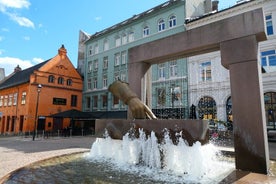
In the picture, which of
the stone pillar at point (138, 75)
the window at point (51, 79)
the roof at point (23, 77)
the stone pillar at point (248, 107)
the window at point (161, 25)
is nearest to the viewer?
the stone pillar at point (248, 107)

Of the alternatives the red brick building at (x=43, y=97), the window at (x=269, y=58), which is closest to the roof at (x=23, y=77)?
the red brick building at (x=43, y=97)

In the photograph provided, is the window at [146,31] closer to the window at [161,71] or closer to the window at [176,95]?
the window at [161,71]

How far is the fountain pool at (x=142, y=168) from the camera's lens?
4840mm

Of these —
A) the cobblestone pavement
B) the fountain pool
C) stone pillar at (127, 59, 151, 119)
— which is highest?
stone pillar at (127, 59, 151, 119)

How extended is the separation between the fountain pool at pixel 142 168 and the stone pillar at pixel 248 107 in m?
0.69

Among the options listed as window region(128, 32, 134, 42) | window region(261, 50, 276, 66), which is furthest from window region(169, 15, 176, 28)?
window region(261, 50, 276, 66)

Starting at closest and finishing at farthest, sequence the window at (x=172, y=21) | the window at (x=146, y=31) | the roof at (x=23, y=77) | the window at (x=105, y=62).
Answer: the window at (x=172, y=21), the window at (x=146, y=31), the roof at (x=23, y=77), the window at (x=105, y=62)

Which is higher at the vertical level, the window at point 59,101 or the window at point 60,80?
the window at point 60,80

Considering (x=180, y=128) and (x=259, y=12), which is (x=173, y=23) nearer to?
(x=259, y=12)

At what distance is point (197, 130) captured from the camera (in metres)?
5.28

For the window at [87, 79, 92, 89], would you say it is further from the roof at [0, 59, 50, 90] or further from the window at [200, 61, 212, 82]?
the window at [200, 61, 212, 82]

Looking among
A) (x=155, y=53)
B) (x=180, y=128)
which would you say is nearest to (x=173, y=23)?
(x=155, y=53)

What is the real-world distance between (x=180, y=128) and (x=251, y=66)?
→ 3.03 meters

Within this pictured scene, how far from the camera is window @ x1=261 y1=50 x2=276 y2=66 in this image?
18.0 meters
